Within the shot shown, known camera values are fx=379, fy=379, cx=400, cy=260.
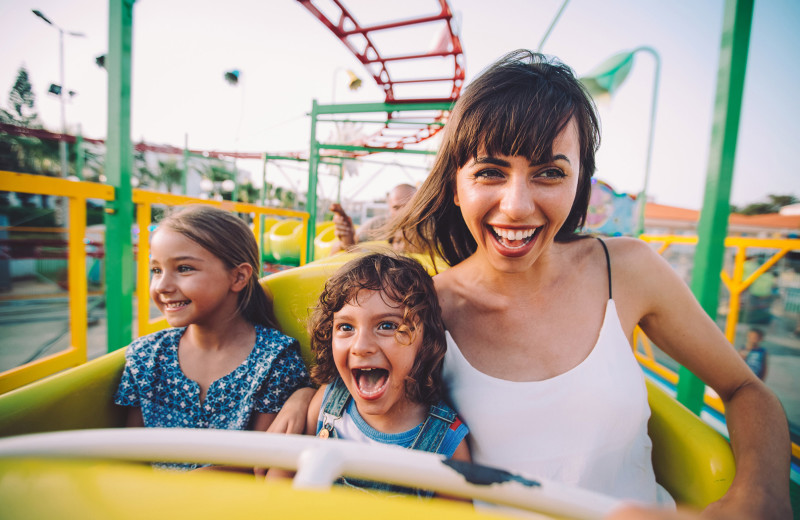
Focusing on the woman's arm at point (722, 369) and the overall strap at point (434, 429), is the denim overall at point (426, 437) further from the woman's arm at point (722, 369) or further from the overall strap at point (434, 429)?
the woman's arm at point (722, 369)

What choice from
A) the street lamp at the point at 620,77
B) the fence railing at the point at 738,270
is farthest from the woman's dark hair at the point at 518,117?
the street lamp at the point at 620,77

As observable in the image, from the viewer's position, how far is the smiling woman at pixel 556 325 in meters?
0.84

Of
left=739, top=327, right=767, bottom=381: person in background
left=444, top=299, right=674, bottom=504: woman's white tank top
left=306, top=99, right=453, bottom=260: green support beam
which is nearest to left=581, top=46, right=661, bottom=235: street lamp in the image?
left=739, top=327, right=767, bottom=381: person in background

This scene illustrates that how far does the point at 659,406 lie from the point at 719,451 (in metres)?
0.21

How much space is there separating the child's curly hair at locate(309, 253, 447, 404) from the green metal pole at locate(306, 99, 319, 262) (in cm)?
342

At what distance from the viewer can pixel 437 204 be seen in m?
1.15

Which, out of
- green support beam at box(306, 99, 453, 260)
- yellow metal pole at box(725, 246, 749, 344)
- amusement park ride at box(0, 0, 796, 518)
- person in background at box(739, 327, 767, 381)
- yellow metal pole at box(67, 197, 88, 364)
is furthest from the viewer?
green support beam at box(306, 99, 453, 260)

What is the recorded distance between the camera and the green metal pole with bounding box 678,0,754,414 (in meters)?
1.26

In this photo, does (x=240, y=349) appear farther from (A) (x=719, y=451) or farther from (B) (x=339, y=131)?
(B) (x=339, y=131)

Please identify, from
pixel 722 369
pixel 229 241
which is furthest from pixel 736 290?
pixel 229 241

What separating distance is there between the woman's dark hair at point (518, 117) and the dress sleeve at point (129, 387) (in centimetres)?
104

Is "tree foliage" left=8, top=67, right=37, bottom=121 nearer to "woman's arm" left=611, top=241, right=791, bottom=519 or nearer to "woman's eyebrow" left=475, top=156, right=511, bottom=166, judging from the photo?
"woman's eyebrow" left=475, top=156, right=511, bottom=166

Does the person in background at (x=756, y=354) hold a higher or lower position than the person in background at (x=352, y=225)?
lower

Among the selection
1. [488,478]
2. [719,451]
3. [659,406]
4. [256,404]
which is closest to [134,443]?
[488,478]
